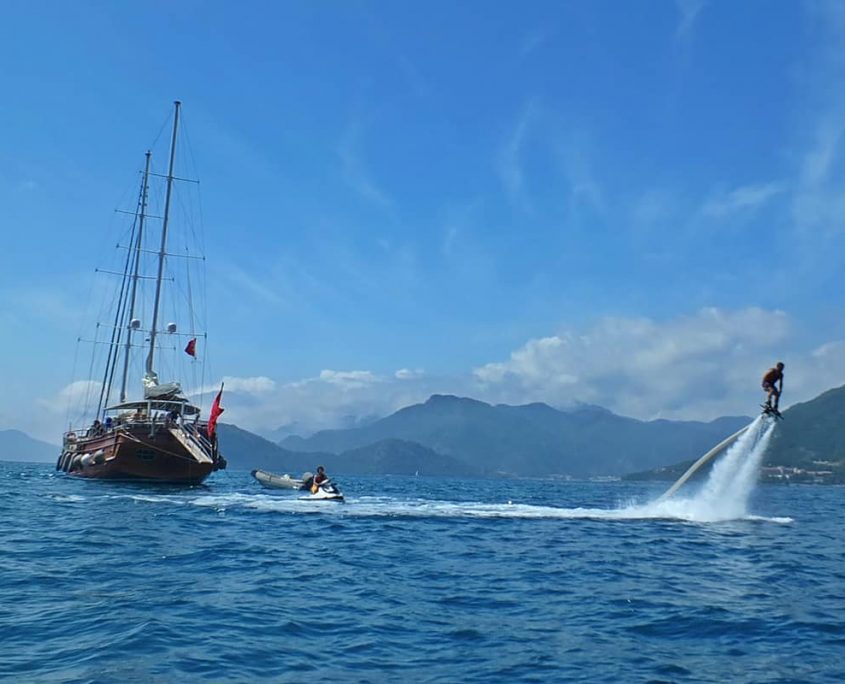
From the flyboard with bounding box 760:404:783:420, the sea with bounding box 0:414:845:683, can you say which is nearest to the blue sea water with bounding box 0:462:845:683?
the sea with bounding box 0:414:845:683

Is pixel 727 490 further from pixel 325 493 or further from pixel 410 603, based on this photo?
pixel 410 603

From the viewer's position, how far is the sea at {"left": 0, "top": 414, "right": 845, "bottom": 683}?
13.1 m

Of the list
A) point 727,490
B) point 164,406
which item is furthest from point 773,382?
point 164,406

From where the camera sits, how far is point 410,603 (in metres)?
18.4

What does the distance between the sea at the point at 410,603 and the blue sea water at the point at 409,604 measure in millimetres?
69

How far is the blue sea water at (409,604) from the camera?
42.8 feet

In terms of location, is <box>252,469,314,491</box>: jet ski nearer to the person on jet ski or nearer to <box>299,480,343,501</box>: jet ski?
the person on jet ski

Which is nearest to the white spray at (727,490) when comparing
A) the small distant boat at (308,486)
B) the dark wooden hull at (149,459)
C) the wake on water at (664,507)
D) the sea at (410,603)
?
the wake on water at (664,507)

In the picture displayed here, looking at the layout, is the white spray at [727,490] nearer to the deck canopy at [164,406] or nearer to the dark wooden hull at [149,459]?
the dark wooden hull at [149,459]

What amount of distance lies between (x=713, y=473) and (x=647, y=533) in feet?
Answer: 38.1

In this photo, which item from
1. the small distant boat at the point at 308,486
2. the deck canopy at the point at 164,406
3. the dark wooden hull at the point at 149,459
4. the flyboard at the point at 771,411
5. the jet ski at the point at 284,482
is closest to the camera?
the flyboard at the point at 771,411

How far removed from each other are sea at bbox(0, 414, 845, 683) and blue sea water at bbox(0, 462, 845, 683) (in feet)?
0.23

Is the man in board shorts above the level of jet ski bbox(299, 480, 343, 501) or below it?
above

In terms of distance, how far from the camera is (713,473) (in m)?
44.7
